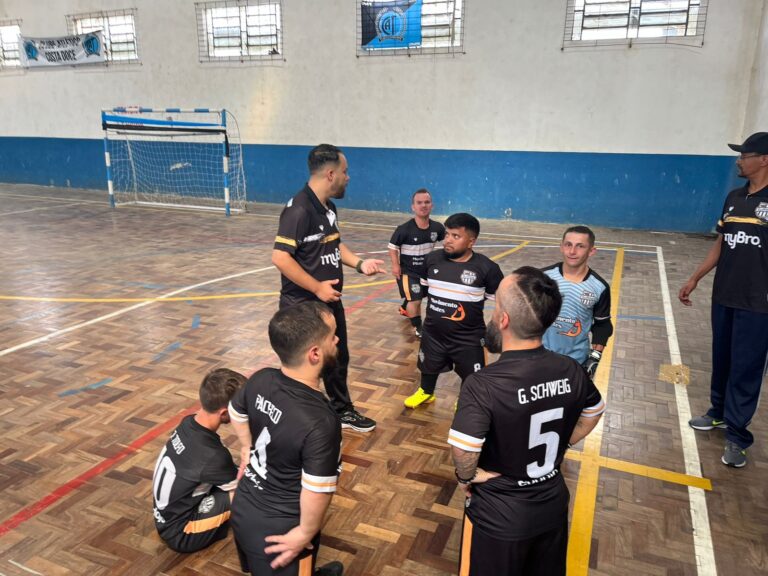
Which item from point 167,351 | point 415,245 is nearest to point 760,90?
point 415,245

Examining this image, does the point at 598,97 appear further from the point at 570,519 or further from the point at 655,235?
the point at 570,519

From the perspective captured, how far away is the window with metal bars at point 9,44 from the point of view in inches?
754

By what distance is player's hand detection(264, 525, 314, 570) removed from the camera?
2061 millimetres

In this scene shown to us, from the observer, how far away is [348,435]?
13.8 feet

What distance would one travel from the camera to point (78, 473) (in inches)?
145

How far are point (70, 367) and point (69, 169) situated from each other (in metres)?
17.0

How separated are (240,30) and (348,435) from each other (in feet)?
50.3

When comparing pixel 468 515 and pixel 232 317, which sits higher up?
pixel 468 515

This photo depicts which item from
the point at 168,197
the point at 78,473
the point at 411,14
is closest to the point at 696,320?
the point at 78,473

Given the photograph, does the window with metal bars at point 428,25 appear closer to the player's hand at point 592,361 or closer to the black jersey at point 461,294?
the black jersey at point 461,294

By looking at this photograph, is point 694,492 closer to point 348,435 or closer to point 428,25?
point 348,435

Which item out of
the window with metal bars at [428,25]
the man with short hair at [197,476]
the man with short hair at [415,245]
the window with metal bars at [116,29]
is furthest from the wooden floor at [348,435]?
the window with metal bars at [116,29]

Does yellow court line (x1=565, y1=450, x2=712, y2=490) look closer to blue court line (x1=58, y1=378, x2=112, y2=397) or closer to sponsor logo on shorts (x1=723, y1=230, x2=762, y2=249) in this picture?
sponsor logo on shorts (x1=723, y1=230, x2=762, y2=249)

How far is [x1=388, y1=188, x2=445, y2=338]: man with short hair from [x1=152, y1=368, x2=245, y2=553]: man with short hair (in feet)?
11.2
